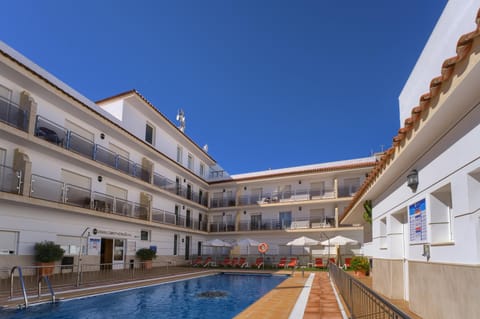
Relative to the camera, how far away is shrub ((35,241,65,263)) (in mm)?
14633

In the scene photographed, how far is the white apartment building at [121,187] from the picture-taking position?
14.1m

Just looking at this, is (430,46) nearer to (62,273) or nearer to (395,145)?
(395,145)

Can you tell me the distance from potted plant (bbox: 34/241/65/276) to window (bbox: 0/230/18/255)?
858 mm

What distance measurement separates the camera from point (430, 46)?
28.4 ft

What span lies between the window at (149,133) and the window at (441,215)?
21861mm

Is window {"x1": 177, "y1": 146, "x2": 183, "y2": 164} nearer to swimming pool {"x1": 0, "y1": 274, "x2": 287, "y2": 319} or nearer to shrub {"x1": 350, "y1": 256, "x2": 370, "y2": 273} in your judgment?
swimming pool {"x1": 0, "y1": 274, "x2": 287, "y2": 319}

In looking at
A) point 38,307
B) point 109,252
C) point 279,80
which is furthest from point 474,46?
point 279,80

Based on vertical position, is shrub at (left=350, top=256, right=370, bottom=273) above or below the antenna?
below

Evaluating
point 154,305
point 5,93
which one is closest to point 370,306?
point 154,305

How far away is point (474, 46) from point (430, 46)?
6323 millimetres

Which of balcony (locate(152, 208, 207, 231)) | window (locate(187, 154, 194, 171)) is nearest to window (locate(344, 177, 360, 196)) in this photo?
balcony (locate(152, 208, 207, 231))

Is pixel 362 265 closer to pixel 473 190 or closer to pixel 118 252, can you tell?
pixel 473 190

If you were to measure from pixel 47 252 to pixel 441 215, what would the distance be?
14862 millimetres

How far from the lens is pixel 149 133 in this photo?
1002 inches
